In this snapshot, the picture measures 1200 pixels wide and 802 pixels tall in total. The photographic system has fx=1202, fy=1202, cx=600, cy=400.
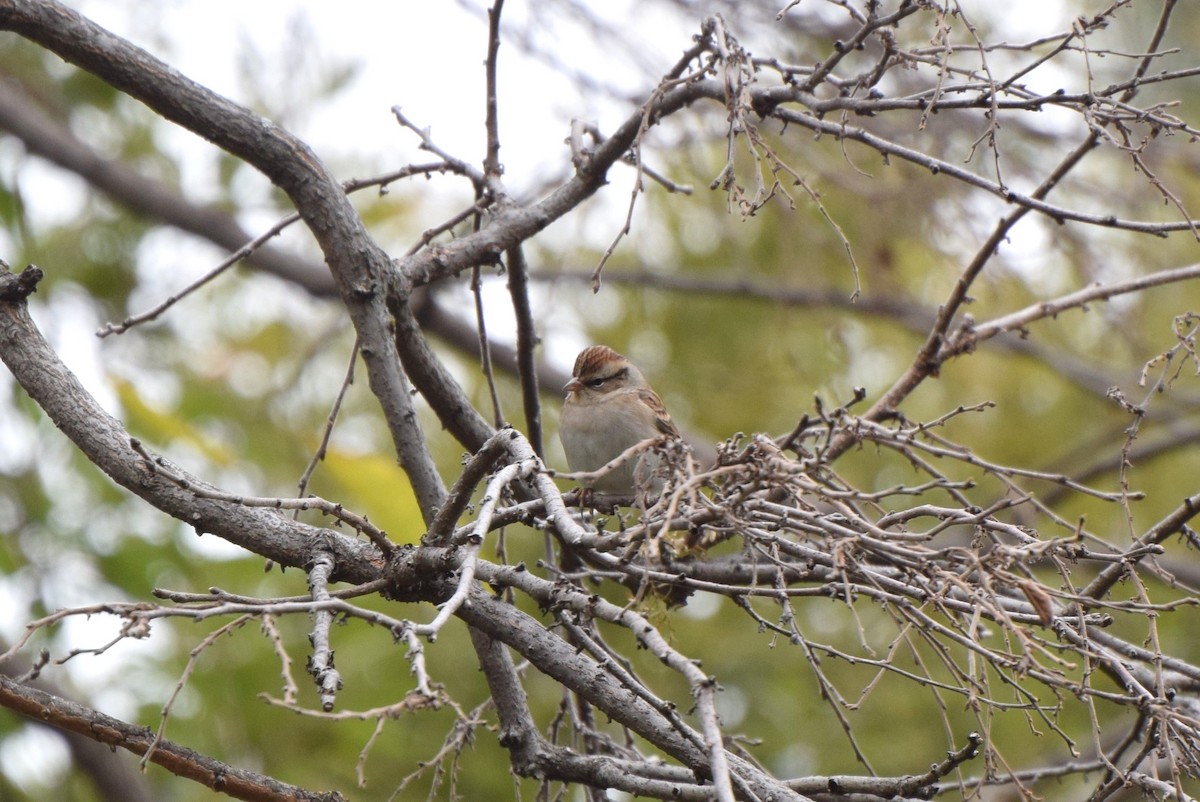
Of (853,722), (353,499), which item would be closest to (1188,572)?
(853,722)

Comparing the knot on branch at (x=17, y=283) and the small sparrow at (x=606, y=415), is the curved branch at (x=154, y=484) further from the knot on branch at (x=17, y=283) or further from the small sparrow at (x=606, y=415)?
the small sparrow at (x=606, y=415)

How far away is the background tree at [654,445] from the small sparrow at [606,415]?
421mm

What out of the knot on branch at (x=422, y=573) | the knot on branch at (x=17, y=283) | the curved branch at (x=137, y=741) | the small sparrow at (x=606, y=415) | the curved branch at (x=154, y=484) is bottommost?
the curved branch at (x=137, y=741)

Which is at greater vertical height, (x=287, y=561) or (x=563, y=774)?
(x=287, y=561)

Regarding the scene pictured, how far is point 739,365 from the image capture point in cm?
908

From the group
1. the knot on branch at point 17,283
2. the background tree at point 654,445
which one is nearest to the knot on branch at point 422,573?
the background tree at point 654,445

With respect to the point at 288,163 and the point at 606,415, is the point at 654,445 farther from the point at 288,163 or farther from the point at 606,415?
the point at 606,415

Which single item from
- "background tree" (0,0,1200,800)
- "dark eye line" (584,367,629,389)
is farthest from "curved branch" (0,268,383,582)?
"dark eye line" (584,367,629,389)

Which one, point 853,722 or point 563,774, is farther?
point 853,722

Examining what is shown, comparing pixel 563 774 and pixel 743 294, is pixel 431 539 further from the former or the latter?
pixel 743 294

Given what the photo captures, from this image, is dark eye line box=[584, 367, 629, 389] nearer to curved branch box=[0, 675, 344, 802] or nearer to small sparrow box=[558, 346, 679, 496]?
small sparrow box=[558, 346, 679, 496]

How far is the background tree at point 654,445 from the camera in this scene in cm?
259

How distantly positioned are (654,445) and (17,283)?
1.85 m

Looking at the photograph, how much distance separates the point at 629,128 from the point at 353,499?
9.27 ft
